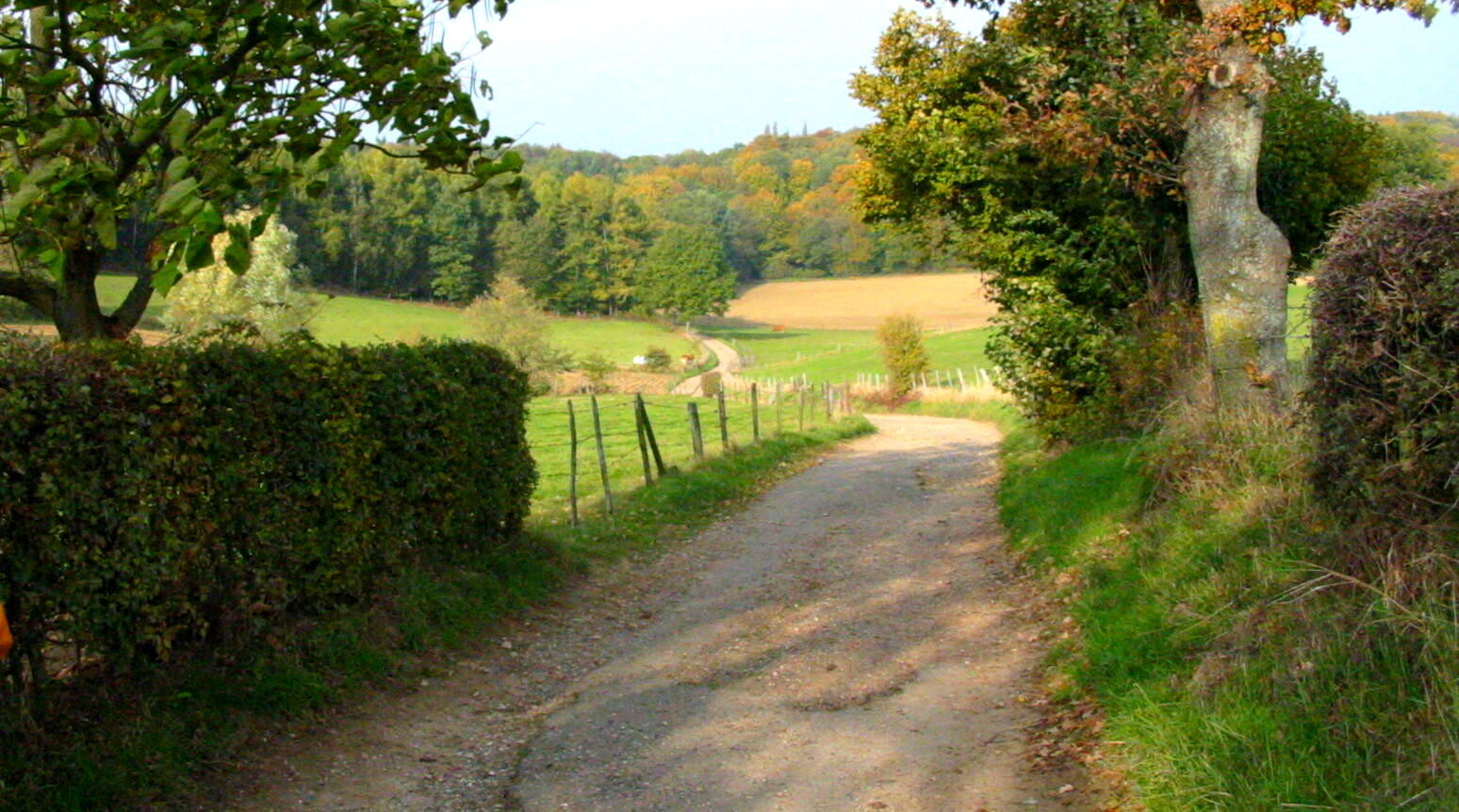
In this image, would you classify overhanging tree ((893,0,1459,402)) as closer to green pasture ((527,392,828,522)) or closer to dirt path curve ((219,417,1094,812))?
dirt path curve ((219,417,1094,812))

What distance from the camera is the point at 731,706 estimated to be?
778 cm

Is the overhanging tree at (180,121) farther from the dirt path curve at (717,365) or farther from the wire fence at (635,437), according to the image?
the dirt path curve at (717,365)

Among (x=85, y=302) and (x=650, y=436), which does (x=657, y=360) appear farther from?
(x=85, y=302)

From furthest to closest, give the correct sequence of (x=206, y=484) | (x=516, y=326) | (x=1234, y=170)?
(x=516, y=326) → (x=1234, y=170) → (x=206, y=484)

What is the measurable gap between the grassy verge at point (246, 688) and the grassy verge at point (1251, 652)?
4615mm

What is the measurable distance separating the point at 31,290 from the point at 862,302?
305 feet

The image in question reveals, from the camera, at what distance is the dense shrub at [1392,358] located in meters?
5.25

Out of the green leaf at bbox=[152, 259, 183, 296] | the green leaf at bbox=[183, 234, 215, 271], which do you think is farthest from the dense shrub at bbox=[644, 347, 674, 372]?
the green leaf at bbox=[183, 234, 215, 271]

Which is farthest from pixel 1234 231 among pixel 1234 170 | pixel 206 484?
pixel 206 484

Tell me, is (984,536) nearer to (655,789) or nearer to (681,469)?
(681,469)

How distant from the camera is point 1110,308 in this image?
17.3 meters

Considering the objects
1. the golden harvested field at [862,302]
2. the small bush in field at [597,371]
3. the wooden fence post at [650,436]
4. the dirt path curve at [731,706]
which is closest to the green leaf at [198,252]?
the dirt path curve at [731,706]

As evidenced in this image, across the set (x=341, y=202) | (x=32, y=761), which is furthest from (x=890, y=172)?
(x=341, y=202)

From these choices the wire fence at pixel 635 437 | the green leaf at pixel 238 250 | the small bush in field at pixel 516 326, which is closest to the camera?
the green leaf at pixel 238 250
